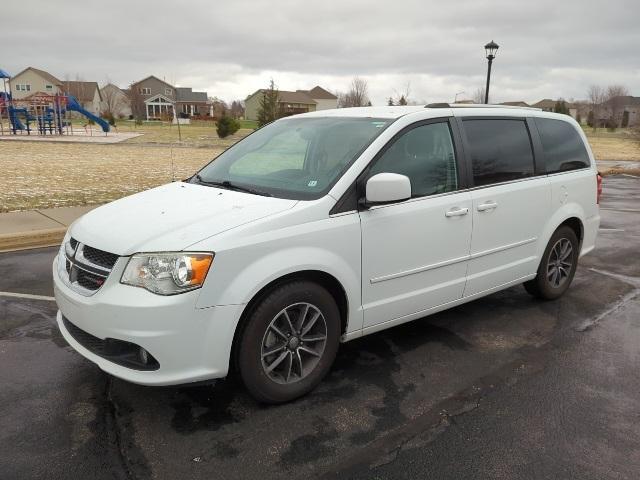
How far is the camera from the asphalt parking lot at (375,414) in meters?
2.79

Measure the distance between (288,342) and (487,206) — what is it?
198cm

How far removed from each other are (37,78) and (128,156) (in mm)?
87263

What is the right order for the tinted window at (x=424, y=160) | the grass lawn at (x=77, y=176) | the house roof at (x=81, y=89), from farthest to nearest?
1. the house roof at (x=81, y=89)
2. the grass lawn at (x=77, y=176)
3. the tinted window at (x=424, y=160)

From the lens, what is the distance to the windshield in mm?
3596

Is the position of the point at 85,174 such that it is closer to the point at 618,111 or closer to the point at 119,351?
the point at 119,351

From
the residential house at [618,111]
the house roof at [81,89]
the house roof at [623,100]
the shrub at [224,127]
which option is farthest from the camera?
the house roof at [623,100]

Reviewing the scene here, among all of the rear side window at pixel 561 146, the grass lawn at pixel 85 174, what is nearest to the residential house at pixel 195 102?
the grass lawn at pixel 85 174

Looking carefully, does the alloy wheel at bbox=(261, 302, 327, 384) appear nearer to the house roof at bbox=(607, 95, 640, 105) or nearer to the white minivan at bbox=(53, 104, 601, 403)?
the white minivan at bbox=(53, 104, 601, 403)

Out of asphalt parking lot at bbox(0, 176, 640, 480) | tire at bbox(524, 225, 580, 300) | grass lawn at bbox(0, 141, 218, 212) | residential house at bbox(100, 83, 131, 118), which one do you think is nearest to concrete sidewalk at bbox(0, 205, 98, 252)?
grass lawn at bbox(0, 141, 218, 212)

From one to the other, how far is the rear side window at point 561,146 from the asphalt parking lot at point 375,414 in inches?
59.9

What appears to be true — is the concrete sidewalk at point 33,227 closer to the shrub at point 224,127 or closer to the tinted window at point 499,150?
the tinted window at point 499,150

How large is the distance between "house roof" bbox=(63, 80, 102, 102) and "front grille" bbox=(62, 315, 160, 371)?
100436 mm

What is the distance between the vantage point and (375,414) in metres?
3.28

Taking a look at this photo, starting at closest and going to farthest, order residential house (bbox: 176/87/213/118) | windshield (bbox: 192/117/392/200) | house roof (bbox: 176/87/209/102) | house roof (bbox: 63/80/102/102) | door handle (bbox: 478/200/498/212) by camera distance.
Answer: windshield (bbox: 192/117/392/200), door handle (bbox: 478/200/498/212), house roof (bbox: 63/80/102/102), residential house (bbox: 176/87/213/118), house roof (bbox: 176/87/209/102)
